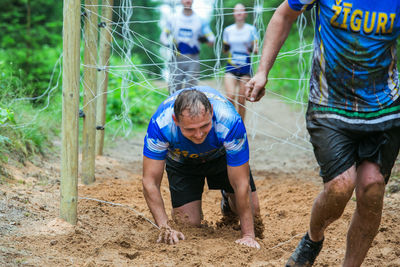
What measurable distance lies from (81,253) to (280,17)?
192 cm

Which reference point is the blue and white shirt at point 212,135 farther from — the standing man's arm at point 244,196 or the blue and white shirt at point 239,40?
the blue and white shirt at point 239,40

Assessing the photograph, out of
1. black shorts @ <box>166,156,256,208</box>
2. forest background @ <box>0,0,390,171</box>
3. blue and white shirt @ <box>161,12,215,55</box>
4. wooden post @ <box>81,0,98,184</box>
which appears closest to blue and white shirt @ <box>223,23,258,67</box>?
blue and white shirt @ <box>161,12,215,55</box>

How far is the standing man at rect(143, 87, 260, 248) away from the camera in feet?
10.6

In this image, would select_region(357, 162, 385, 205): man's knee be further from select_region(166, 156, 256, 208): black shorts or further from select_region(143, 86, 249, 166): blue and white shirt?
select_region(166, 156, 256, 208): black shorts

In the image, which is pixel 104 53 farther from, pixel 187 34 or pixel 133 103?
pixel 133 103

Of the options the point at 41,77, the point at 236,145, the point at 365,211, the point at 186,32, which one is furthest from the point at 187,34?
the point at 365,211

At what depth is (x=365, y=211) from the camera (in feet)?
9.11

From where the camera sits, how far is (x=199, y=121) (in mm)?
3174

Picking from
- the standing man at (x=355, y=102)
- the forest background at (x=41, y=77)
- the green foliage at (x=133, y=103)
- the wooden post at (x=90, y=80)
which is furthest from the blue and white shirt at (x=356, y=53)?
the green foliage at (x=133, y=103)

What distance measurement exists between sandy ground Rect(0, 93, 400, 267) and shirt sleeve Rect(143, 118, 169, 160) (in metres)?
0.63

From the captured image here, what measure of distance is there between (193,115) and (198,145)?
50 centimetres

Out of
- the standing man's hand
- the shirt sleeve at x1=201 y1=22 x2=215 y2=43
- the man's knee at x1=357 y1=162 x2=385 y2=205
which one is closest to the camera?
the man's knee at x1=357 y1=162 x2=385 y2=205

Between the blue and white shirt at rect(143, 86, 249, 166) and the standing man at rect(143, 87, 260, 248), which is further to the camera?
the blue and white shirt at rect(143, 86, 249, 166)

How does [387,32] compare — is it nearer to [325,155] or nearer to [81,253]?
[325,155]
